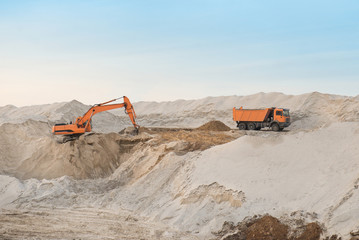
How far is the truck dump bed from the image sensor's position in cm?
2812

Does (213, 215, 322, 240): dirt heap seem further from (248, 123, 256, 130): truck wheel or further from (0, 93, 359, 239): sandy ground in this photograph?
(248, 123, 256, 130): truck wheel

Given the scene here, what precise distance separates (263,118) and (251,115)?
93cm

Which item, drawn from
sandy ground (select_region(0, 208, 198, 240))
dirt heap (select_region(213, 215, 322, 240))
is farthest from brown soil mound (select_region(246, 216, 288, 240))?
sandy ground (select_region(0, 208, 198, 240))

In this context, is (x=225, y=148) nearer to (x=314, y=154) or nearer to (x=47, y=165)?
(x=314, y=154)

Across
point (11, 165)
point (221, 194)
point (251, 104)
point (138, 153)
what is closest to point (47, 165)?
point (11, 165)

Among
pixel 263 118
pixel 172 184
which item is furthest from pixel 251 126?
pixel 172 184

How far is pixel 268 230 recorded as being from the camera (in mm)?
8789

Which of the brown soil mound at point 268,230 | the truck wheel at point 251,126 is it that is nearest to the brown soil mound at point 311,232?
the brown soil mound at point 268,230

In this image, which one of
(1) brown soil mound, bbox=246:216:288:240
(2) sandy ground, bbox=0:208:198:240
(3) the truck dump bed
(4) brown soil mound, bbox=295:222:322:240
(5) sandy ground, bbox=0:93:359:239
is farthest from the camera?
(3) the truck dump bed

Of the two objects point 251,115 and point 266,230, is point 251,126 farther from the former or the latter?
point 266,230

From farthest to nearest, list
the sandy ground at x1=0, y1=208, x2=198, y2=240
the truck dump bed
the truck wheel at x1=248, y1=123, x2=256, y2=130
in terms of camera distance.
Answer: the truck wheel at x1=248, y1=123, x2=256, y2=130 < the truck dump bed < the sandy ground at x1=0, y1=208, x2=198, y2=240

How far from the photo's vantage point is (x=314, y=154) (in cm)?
1112

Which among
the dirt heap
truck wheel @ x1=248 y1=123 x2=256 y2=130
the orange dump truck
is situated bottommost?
the dirt heap

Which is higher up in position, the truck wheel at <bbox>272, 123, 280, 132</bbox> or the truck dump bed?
the truck dump bed
